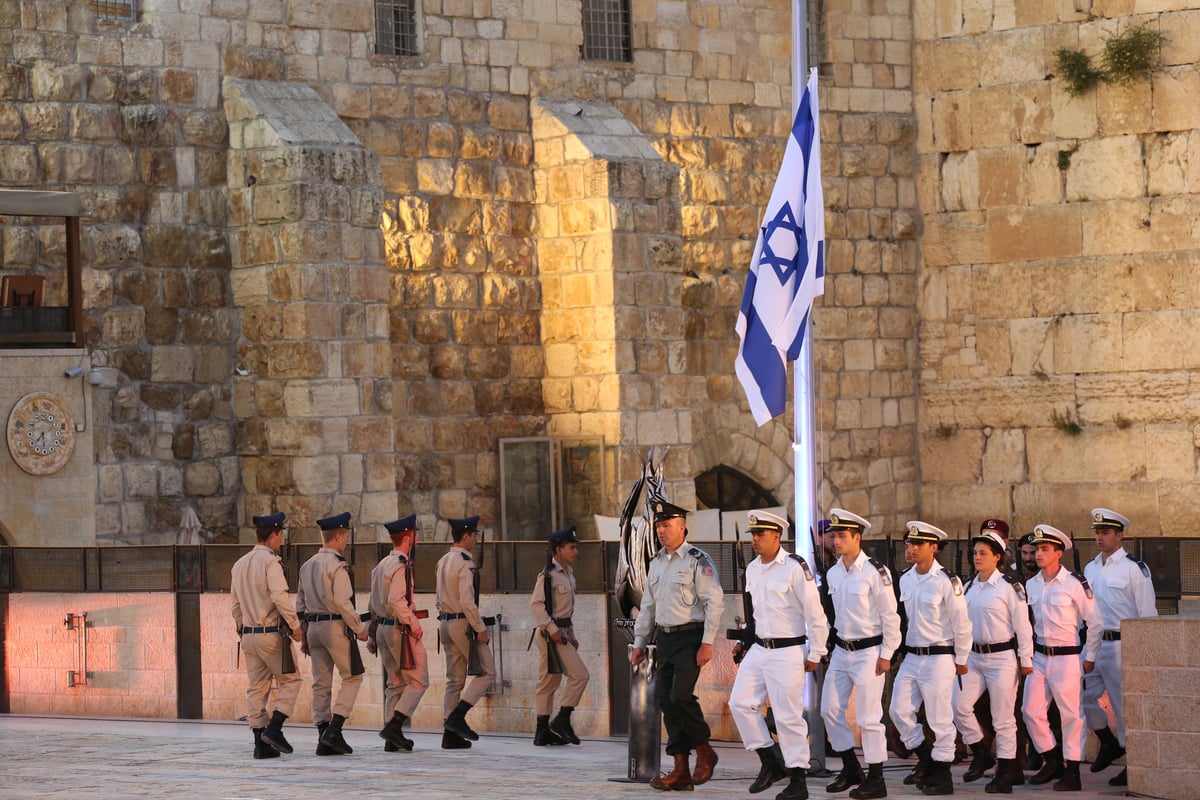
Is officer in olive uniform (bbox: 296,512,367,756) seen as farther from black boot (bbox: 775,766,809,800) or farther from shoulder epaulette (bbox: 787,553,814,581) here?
black boot (bbox: 775,766,809,800)

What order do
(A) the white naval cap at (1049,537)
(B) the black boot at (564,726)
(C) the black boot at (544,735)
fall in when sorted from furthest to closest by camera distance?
(B) the black boot at (564,726), (C) the black boot at (544,735), (A) the white naval cap at (1049,537)

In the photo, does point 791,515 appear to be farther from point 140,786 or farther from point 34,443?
point 140,786

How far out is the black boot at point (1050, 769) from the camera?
40.5 feet

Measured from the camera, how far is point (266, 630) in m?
13.4

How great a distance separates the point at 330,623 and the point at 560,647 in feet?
4.80

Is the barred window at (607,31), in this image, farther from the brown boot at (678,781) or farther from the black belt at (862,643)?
the brown boot at (678,781)

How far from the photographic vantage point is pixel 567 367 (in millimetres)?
20594

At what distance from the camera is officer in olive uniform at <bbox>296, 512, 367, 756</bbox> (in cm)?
1352

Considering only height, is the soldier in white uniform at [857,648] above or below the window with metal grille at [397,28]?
below

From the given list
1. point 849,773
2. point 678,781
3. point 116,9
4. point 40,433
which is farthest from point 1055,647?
point 116,9

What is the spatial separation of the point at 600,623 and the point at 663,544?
240cm

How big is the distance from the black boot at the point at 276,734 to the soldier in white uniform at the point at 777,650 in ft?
9.73

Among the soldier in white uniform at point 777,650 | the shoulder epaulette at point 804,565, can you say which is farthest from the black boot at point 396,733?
the shoulder epaulette at point 804,565

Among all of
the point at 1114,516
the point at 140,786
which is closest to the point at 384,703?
the point at 140,786
